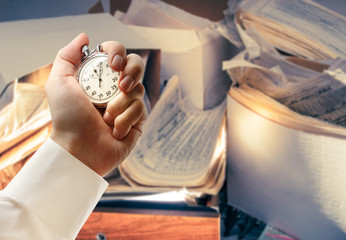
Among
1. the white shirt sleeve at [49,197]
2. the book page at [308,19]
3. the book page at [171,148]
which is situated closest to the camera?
the white shirt sleeve at [49,197]

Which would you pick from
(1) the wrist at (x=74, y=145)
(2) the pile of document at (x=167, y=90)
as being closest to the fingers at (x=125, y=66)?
(1) the wrist at (x=74, y=145)

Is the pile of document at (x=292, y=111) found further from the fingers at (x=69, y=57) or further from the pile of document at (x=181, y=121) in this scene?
the fingers at (x=69, y=57)

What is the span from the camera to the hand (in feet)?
2.00

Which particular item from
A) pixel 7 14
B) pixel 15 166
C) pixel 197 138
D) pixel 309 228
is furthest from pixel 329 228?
pixel 7 14

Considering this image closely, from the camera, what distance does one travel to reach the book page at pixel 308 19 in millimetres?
762

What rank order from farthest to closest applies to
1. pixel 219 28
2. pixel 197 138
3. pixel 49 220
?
pixel 197 138
pixel 219 28
pixel 49 220

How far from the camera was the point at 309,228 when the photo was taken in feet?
3.17

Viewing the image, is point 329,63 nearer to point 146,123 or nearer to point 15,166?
point 146,123

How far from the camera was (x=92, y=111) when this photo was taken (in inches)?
25.5

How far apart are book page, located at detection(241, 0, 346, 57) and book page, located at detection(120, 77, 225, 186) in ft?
1.16

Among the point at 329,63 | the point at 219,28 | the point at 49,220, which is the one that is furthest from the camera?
the point at 219,28

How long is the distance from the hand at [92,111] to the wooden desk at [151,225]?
0.48 metres

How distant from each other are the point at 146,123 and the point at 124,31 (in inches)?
11.3

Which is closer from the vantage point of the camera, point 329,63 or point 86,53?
point 86,53
